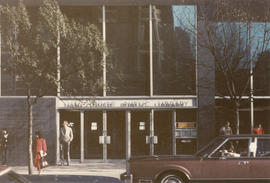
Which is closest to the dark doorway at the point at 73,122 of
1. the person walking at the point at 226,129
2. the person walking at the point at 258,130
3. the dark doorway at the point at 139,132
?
the dark doorway at the point at 139,132

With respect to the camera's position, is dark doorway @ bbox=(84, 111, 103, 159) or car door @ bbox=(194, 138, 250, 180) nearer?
car door @ bbox=(194, 138, 250, 180)

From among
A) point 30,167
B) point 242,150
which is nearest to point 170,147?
point 30,167

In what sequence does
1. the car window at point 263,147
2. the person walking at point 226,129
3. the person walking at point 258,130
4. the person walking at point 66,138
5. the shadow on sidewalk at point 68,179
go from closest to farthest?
the shadow on sidewalk at point 68,179 → the car window at point 263,147 → the person walking at point 226,129 → the person walking at point 66,138 → the person walking at point 258,130

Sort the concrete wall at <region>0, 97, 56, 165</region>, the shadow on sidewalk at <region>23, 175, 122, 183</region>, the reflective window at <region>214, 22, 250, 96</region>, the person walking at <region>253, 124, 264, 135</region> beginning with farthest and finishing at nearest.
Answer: the concrete wall at <region>0, 97, 56, 165</region> < the person walking at <region>253, 124, 264, 135</region> < the reflective window at <region>214, 22, 250, 96</region> < the shadow on sidewalk at <region>23, 175, 122, 183</region>

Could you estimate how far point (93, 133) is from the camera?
20609 millimetres

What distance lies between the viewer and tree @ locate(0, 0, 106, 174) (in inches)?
592

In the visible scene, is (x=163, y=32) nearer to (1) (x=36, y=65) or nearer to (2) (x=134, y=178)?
(1) (x=36, y=65)

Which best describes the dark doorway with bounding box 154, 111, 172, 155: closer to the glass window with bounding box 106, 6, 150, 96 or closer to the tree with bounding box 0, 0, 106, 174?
the glass window with bounding box 106, 6, 150, 96

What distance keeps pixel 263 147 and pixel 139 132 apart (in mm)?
9693

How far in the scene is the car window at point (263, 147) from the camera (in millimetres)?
11281

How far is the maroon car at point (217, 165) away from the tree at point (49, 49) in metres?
4.74

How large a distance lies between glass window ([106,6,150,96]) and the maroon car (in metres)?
9.25

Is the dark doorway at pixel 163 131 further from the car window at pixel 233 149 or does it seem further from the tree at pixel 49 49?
the car window at pixel 233 149

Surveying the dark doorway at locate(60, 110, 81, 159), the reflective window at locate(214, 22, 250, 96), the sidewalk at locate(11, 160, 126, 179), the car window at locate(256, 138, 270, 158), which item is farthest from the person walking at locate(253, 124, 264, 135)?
the car window at locate(256, 138, 270, 158)
